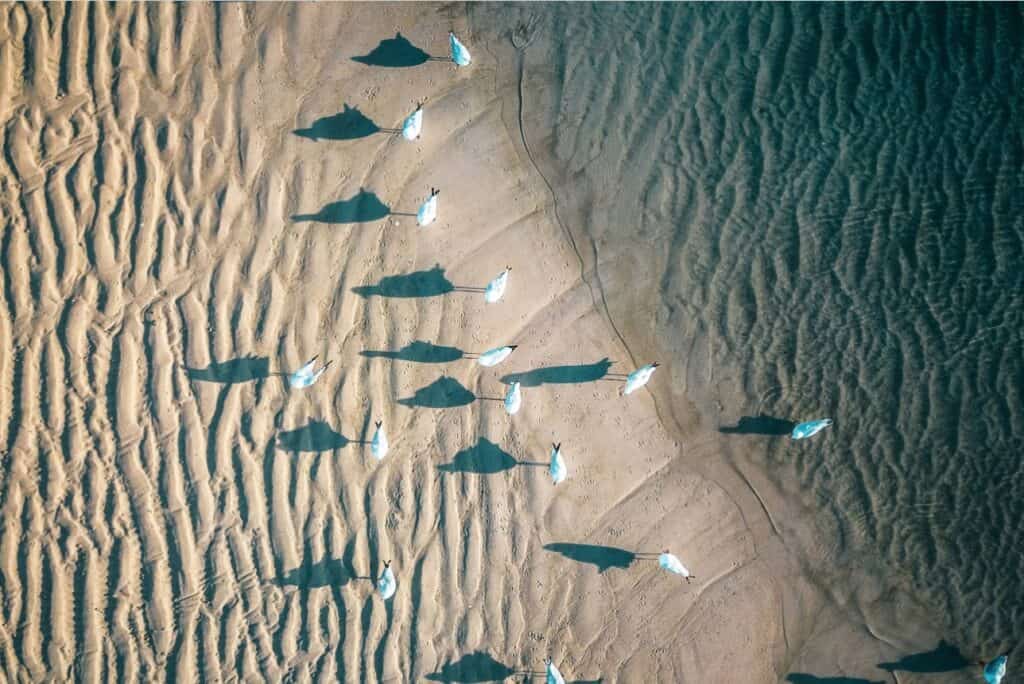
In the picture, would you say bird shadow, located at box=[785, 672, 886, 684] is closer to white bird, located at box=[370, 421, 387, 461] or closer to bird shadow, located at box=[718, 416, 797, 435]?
bird shadow, located at box=[718, 416, 797, 435]

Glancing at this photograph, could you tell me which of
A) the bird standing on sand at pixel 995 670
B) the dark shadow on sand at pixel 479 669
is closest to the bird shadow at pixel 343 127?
the dark shadow on sand at pixel 479 669

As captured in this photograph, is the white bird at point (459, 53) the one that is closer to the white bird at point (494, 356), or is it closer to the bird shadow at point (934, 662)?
the white bird at point (494, 356)

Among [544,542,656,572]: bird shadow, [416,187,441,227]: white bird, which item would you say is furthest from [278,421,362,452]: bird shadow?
[544,542,656,572]: bird shadow

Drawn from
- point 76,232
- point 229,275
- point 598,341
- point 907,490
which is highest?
point 76,232

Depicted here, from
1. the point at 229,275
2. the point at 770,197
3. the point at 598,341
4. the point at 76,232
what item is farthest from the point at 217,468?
the point at 770,197

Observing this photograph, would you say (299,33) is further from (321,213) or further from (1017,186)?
(1017,186)

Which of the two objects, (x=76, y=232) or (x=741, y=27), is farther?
(x=741, y=27)
